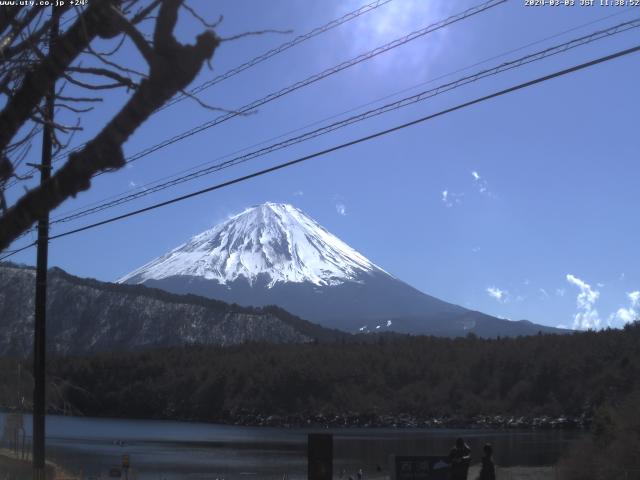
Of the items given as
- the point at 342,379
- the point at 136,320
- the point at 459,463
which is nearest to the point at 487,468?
the point at 459,463

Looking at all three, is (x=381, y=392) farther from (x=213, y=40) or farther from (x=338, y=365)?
(x=213, y=40)

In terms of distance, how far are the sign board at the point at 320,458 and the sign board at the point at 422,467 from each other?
2816 millimetres

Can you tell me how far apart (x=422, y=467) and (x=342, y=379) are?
4865 inches

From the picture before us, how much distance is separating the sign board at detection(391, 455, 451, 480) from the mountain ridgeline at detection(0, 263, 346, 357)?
154 m

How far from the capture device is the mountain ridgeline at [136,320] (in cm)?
16912

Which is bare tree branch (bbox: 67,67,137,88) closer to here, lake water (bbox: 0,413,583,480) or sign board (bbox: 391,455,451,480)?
sign board (bbox: 391,455,451,480)

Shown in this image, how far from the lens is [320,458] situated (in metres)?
10.2

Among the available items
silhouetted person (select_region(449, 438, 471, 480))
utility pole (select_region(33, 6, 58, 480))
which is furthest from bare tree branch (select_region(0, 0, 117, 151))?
utility pole (select_region(33, 6, 58, 480))

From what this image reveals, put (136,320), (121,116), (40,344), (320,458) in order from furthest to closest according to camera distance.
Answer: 1. (136,320)
2. (40,344)
3. (320,458)
4. (121,116)

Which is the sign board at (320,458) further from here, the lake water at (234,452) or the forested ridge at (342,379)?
the forested ridge at (342,379)

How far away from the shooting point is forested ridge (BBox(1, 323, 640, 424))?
116562mm

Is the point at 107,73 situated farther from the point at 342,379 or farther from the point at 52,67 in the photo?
the point at 342,379

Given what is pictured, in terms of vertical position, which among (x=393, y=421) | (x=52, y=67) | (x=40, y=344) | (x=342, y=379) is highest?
(x=52, y=67)

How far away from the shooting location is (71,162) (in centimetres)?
515
